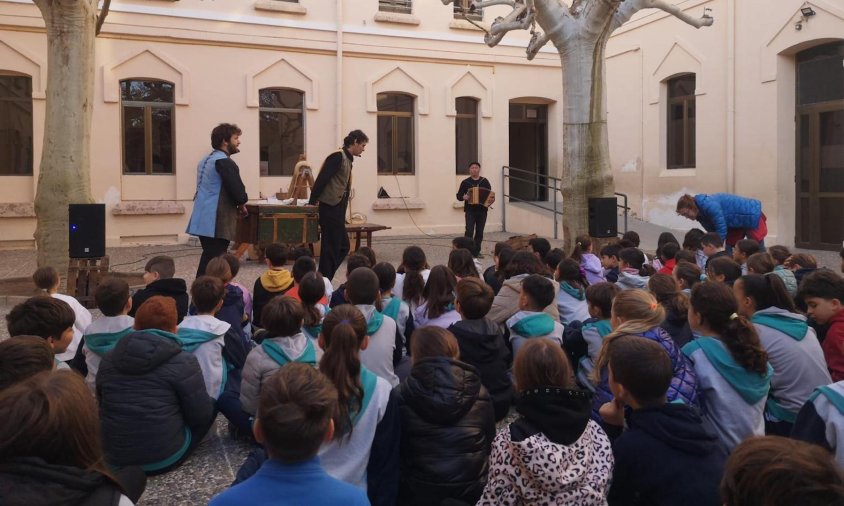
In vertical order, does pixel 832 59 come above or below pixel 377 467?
above

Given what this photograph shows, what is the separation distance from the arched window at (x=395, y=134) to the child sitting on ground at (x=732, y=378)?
46.2 ft

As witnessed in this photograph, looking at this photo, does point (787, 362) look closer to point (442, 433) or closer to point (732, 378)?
point (732, 378)

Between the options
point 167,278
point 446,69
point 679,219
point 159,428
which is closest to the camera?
point 159,428

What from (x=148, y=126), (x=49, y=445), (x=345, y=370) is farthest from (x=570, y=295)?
(x=148, y=126)

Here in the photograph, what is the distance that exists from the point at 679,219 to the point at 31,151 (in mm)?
12595

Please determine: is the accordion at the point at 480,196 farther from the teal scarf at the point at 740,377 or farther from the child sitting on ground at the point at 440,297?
the teal scarf at the point at 740,377

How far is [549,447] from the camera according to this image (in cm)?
255

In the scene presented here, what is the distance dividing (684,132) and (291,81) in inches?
325

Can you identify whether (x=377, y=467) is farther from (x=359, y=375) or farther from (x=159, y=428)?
(x=159, y=428)

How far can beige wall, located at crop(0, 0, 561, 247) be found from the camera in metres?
14.3

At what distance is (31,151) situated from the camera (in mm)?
14086

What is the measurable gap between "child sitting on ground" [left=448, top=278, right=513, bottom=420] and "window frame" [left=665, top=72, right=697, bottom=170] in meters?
12.7

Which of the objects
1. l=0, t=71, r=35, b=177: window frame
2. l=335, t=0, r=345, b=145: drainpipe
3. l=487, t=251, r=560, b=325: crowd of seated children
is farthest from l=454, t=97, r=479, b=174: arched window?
l=487, t=251, r=560, b=325: crowd of seated children

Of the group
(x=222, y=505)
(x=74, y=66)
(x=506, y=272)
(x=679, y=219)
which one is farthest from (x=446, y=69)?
(x=222, y=505)
